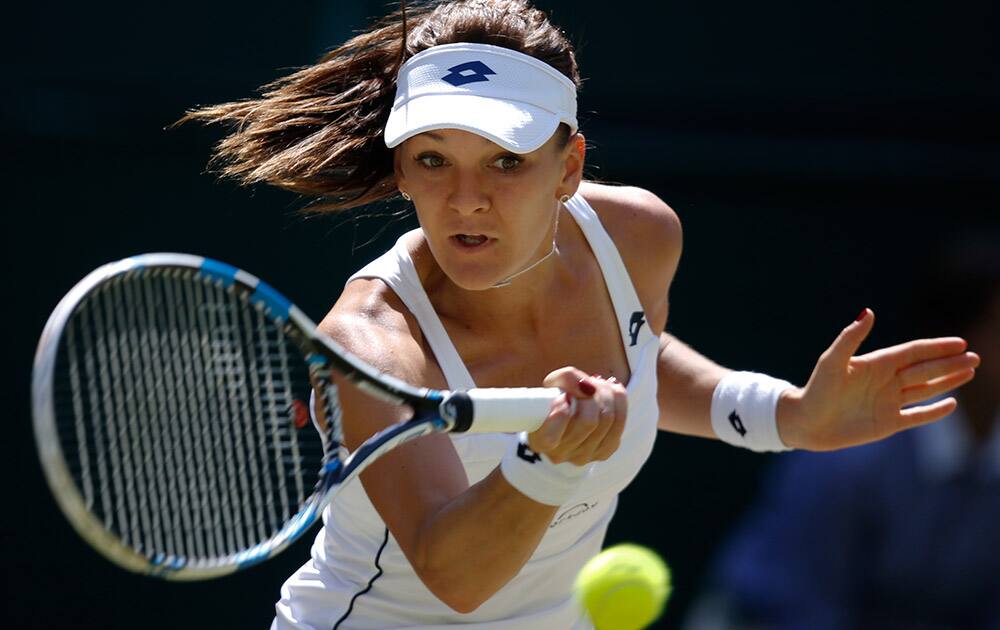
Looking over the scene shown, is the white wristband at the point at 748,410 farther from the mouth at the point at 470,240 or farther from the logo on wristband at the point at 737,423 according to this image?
the mouth at the point at 470,240

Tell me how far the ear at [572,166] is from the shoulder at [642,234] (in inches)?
6.7

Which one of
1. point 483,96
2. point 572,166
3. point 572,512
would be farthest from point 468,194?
point 572,512

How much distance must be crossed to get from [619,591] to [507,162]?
71 centimetres

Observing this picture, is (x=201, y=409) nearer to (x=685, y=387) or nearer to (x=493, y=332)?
(x=493, y=332)

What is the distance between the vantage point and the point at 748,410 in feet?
8.46

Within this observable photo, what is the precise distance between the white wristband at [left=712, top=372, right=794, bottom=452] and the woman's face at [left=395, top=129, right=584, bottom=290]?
56 centimetres

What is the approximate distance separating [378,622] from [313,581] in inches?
5.4

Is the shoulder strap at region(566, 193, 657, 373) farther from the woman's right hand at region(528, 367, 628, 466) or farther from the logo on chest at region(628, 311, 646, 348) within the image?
the woman's right hand at region(528, 367, 628, 466)

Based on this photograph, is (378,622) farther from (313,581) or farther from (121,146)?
(121,146)

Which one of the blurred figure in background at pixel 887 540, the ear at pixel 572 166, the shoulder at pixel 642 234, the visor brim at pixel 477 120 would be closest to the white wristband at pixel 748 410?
the shoulder at pixel 642 234

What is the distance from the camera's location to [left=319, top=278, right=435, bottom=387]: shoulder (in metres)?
2.11

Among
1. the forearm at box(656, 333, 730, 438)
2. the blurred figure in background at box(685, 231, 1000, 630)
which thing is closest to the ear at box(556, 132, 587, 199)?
the forearm at box(656, 333, 730, 438)

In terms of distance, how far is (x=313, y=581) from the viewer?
233 centimetres

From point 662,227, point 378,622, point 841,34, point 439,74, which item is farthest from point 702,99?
point 378,622
